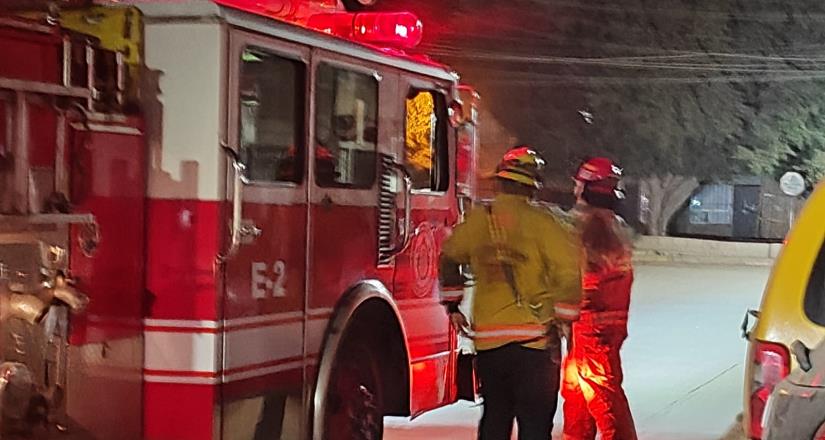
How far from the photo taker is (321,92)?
16.8 feet

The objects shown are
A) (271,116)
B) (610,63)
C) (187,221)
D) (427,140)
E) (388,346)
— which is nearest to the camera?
(187,221)

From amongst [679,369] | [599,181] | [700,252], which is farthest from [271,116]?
[700,252]

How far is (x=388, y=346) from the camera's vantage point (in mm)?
5852

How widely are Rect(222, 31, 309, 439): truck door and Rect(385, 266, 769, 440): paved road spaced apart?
121 inches

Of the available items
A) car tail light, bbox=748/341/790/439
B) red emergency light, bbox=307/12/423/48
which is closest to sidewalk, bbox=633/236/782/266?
red emergency light, bbox=307/12/423/48

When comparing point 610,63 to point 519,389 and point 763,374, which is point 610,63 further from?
point 763,374

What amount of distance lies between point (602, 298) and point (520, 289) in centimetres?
106

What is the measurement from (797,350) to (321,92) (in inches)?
87.7

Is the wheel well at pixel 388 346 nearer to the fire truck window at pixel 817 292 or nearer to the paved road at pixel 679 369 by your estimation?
the paved road at pixel 679 369

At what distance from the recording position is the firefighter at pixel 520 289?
206 inches

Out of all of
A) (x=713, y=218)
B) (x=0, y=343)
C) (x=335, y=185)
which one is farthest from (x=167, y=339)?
(x=713, y=218)

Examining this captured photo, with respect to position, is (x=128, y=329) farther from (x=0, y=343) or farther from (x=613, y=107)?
(x=613, y=107)

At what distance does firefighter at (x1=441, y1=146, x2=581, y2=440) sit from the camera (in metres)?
5.24

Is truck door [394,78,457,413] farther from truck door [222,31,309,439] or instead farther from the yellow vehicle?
the yellow vehicle
